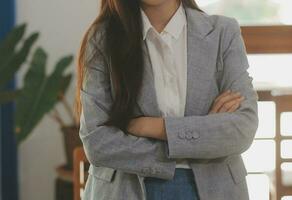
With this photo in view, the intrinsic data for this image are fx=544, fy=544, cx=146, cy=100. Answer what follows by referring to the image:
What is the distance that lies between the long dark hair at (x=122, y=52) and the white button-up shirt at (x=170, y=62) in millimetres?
35

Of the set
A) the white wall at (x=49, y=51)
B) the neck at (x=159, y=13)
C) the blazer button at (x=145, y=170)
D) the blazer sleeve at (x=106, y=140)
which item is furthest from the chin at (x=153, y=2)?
the white wall at (x=49, y=51)

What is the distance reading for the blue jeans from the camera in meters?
1.38

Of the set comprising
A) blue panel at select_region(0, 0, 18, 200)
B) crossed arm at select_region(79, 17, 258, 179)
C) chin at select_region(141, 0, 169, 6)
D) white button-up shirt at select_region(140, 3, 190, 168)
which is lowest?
blue panel at select_region(0, 0, 18, 200)

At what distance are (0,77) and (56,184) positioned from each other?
731 mm

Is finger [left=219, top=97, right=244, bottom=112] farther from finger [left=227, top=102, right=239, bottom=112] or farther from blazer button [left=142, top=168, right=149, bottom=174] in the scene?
blazer button [left=142, top=168, right=149, bottom=174]

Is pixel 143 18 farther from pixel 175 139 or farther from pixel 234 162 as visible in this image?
pixel 234 162

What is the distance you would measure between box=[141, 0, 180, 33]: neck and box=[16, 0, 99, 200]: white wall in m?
1.74

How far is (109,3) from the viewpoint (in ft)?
4.85

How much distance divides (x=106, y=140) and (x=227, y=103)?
12.9 inches

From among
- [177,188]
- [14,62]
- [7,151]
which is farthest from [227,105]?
[7,151]

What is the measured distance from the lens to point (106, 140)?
140 cm

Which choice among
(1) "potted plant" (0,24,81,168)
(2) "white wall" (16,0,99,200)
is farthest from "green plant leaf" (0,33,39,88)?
(2) "white wall" (16,0,99,200)

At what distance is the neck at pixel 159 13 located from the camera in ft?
4.89

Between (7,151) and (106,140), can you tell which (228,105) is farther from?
(7,151)
